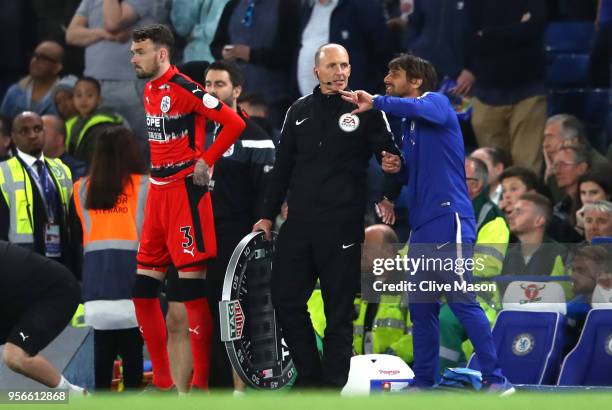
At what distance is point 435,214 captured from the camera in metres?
9.62

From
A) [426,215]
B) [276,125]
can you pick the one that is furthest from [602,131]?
[426,215]

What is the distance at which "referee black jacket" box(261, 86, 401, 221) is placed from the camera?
9672mm

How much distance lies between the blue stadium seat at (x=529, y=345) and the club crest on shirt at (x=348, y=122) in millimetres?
1965

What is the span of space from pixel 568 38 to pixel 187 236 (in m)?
7.03

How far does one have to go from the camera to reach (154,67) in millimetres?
10062

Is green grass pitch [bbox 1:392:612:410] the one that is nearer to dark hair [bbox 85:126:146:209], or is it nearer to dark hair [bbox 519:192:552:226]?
dark hair [bbox 85:126:146:209]

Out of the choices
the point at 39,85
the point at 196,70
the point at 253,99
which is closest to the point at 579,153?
the point at 253,99

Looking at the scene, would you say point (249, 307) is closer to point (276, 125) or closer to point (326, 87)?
point (326, 87)

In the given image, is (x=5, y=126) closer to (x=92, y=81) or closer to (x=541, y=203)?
(x=92, y=81)

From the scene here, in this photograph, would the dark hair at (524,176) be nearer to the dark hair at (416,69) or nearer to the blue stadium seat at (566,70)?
the dark hair at (416,69)

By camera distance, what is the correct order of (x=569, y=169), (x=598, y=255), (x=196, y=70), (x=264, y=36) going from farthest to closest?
1. (x=264, y=36)
2. (x=569, y=169)
3. (x=196, y=70)
4. (x=598, y=255)

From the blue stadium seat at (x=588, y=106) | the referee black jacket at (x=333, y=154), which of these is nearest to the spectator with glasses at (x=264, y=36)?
the blue stadium seat at (x=588, y=106)

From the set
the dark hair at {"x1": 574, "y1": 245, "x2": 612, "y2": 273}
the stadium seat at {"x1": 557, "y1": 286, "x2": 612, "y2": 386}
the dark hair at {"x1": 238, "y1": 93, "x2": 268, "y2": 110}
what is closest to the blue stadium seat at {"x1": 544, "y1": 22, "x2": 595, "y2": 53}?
the dark hair at {"x1": 238, "y1": 93, "x2": 268, "y2": 110}

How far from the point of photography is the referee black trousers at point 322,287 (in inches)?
379
